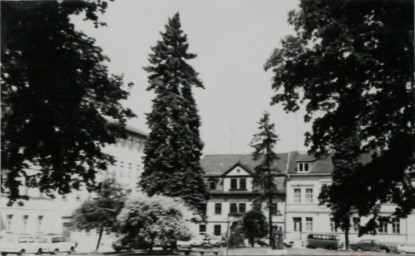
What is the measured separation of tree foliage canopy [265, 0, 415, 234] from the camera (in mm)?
14359

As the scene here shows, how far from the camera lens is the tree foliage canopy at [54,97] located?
1186 centimetres

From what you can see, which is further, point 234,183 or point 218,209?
point 218,209

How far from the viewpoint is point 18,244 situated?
117ft

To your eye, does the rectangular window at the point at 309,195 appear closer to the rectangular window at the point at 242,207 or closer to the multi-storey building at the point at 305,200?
the multi-storey building at the point at 305,200

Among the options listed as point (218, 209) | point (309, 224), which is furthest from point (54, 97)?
point (218, 209)

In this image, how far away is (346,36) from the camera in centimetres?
1502

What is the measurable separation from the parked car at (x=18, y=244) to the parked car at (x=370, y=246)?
3209 cm

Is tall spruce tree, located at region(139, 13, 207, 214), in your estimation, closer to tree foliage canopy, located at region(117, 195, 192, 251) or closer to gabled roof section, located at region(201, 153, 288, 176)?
tree foliage canopy, located at region(117, 195, 192, 251)

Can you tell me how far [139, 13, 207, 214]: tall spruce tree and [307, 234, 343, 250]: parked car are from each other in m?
15.7

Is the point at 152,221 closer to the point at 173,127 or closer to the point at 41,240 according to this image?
the point at 41,240

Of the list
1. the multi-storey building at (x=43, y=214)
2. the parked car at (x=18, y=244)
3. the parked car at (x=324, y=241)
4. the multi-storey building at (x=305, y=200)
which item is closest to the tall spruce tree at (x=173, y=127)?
the multi-storey building at (x=43, y=214)

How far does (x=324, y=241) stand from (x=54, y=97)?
45.0m

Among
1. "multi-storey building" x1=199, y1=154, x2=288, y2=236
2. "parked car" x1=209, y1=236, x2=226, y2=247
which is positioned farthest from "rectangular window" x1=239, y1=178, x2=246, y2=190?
"parked car" x1=209, y1=236, x2=226, y2=247

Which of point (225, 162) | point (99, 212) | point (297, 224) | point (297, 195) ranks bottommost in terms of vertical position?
point (297, 224)
